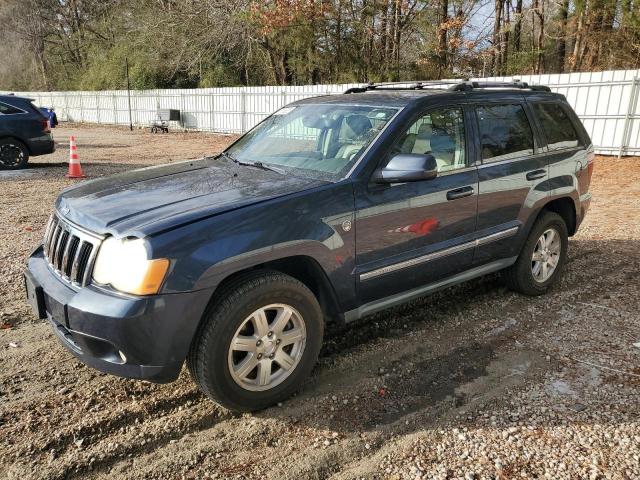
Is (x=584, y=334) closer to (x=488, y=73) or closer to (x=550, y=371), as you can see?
(x=550, y=371)

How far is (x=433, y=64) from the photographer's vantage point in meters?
22.5

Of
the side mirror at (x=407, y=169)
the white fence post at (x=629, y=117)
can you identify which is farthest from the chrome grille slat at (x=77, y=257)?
the white fence post at (x=629, y=117)

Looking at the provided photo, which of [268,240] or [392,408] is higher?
[268,240]

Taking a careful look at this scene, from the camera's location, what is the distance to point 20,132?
12.0 metres

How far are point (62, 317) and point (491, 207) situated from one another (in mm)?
3129

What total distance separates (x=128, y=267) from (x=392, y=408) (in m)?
1.71

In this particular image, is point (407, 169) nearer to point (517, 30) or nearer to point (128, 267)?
point (128, 267)

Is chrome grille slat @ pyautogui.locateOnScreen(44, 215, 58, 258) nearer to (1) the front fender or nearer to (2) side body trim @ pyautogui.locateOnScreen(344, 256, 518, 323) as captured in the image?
(1) the front fender

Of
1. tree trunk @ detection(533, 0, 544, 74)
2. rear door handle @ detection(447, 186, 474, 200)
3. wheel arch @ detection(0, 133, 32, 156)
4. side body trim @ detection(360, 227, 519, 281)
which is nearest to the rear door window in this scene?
rear door handle @ detection(447, 186, 474, 200)

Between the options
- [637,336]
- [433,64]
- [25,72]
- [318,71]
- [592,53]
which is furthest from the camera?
[25,72]

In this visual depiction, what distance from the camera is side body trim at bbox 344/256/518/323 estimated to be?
3428 mm

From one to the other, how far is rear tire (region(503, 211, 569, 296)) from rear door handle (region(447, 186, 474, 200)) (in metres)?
1.06

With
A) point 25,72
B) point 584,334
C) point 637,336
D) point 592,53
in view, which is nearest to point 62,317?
point 584,334

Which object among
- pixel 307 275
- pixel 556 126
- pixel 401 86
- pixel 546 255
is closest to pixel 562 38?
pixel 556 126
